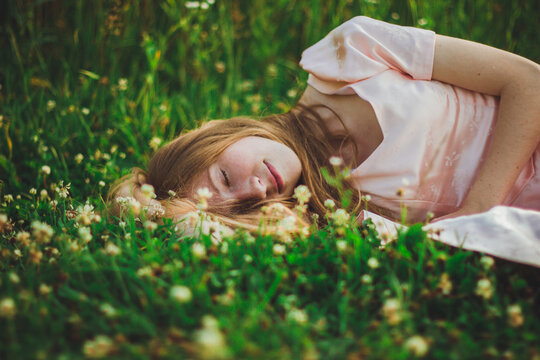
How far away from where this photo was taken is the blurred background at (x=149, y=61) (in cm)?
287

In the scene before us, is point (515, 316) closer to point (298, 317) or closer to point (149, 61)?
point (298, 317)

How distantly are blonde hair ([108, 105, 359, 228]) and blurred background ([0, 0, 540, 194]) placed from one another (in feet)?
1.30

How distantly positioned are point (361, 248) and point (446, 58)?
1.10m

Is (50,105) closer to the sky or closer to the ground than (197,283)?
closer to the ground

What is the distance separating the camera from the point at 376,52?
87.0 inches

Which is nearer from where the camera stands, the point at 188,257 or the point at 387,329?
the point at 387,329

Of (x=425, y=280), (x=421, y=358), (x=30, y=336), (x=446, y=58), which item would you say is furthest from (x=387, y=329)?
(x=446, y=58)

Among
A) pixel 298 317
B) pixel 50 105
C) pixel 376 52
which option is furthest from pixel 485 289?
pixel 50 105

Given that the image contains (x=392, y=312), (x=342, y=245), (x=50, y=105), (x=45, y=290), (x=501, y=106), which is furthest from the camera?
(x=50, y=105)

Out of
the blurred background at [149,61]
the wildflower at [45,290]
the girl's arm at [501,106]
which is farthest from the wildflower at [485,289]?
the blurred background at [149,61]

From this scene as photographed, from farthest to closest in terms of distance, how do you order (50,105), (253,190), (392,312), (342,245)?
(50,105) → (253,190) → (342,245) → (392,312)

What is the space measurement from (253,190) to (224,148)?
269 millimetres

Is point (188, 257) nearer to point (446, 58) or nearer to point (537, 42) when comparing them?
point (446, 58)

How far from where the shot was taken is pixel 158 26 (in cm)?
373
